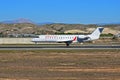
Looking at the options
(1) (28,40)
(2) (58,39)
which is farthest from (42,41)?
(1) (28,40)

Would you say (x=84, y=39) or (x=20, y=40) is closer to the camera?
(x=84, y=39)

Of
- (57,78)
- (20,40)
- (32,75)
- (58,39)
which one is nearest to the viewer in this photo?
(57,78)

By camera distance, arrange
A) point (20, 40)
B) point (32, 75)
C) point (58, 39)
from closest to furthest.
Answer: point (32, 75) < point (58, 39) < point (20, 40)

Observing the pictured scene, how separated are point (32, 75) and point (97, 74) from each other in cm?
508

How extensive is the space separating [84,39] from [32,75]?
77.2 meters

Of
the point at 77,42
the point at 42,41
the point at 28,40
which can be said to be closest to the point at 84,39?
the point at 77,42

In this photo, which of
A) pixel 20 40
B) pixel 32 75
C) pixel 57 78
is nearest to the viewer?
pixel 57 78

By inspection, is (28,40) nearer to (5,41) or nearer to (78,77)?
(5,41)

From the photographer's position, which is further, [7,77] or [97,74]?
[97,74]

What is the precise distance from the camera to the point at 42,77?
97.3ft

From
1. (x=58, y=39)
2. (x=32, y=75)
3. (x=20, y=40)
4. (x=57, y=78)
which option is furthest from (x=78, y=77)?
(x=20, y=40)

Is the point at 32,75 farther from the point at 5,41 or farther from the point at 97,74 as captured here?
the point at 5,41

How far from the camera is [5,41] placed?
4786 inches

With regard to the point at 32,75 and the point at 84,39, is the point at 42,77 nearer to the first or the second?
the point at 32,75
